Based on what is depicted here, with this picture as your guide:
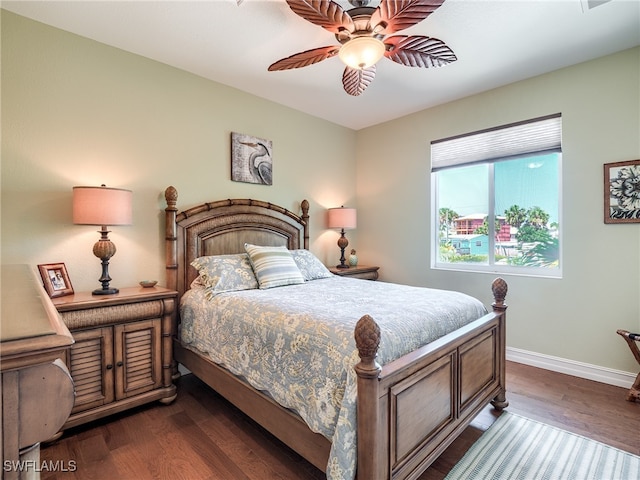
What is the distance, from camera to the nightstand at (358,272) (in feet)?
12.4

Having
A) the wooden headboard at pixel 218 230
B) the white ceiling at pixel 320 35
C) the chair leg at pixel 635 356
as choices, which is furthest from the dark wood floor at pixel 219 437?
the white ceiling at pixel 320 35

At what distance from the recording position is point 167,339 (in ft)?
7.86

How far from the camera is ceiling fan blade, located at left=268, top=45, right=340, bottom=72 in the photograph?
2.05 meters

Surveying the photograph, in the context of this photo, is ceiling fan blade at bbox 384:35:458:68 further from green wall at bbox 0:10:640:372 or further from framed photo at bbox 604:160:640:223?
Answer: framed photo at bbox 604:160:640:223

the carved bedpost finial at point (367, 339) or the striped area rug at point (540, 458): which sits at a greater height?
the carved bedpost finial at point (367, 339)

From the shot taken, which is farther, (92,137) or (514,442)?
(92,137)

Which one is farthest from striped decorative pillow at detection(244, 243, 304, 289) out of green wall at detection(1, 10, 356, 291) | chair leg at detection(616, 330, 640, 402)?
chair leg at detection(616, 330, 640, 402)

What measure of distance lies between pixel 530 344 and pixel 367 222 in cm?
233

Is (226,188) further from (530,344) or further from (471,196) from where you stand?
(530,344)

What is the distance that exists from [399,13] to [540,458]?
2.56m

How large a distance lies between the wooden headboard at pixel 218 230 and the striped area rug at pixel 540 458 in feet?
8.06

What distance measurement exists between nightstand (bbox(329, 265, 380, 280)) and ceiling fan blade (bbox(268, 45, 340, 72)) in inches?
88.8

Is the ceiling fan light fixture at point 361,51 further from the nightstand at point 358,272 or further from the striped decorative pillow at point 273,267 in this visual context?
the nightstand at point 358,272

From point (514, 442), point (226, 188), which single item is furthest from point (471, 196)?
point (226, 188)
